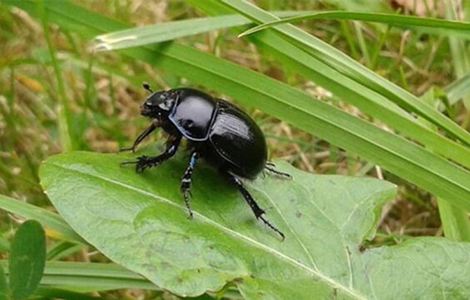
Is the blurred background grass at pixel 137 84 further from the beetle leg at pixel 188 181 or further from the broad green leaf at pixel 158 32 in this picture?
the beetle leg at pixel 188 181

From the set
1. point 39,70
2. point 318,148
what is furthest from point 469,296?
point 39,70

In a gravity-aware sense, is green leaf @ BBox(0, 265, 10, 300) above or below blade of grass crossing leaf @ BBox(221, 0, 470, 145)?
below

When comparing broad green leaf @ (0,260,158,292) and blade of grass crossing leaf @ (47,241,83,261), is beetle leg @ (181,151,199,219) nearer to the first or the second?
broad green leaf @ (0,260,158,292)

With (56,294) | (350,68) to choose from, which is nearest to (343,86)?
(350,68)

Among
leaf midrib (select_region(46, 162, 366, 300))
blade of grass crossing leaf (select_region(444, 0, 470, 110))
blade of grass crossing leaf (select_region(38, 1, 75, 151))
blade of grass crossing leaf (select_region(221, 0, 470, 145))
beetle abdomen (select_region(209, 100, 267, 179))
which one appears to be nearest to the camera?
leaf midrib (select_region(46, 162, 366, 300))

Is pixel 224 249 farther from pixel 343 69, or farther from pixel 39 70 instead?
pixel 39 70

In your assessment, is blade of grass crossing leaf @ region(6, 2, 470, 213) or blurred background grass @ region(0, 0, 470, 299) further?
blurred background grass @ region(0, 0, 470, 299)

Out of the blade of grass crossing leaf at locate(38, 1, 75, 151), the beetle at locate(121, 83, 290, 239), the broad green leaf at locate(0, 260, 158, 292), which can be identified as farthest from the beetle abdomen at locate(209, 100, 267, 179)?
the blade of grass crossing leaf at locate(38, 1, 75, 151)

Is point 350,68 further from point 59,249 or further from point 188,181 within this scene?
point 59,249

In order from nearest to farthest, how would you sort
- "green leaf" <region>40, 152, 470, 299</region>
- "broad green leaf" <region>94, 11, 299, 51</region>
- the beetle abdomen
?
"green leaf" <region>40, 152, 470, 299</region>, the beetle abdomen, "broad green leaf" <region>94, 11, 299, 51</region>
